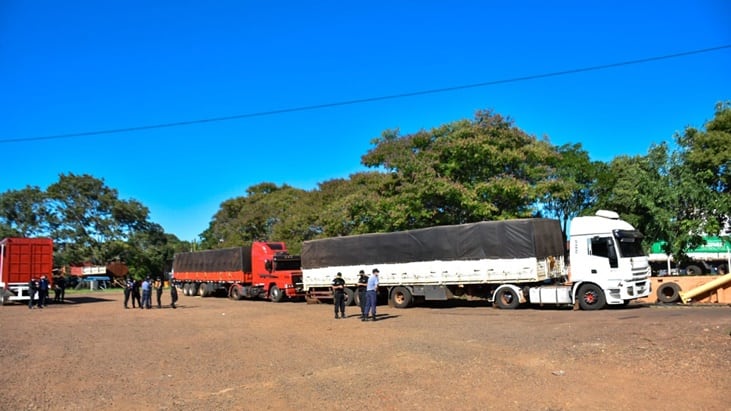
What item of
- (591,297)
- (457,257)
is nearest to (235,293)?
(457,257)

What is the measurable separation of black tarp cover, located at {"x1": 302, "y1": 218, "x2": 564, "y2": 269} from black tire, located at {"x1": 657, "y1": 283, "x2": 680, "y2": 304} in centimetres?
402

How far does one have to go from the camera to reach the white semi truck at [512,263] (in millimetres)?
17203

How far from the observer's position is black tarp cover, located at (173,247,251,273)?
3083 centimetres

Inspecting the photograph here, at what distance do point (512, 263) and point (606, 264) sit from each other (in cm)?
298

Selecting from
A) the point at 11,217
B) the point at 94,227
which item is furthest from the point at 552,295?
the point at 11,217

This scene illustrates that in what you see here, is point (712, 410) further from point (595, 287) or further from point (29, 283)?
point (29, 283)

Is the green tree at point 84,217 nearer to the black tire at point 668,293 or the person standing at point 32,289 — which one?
the person standing at point 32,289

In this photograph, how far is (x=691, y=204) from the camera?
23.9 meters

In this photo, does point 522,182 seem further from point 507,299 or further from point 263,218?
point 263,218

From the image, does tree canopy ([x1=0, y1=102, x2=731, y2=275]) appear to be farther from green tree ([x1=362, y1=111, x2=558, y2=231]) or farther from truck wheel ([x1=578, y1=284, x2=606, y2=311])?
truck wheel ([x1=578, y1=284, x2=606, y2=311])

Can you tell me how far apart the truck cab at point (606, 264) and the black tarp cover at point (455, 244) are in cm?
114

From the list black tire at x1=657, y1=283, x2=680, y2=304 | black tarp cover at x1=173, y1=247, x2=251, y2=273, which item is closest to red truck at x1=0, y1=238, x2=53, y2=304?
black tarp cover at x1=173, y1=247, x2=251, y2=273

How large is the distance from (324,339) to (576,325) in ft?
19.3

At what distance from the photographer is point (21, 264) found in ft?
88.3
